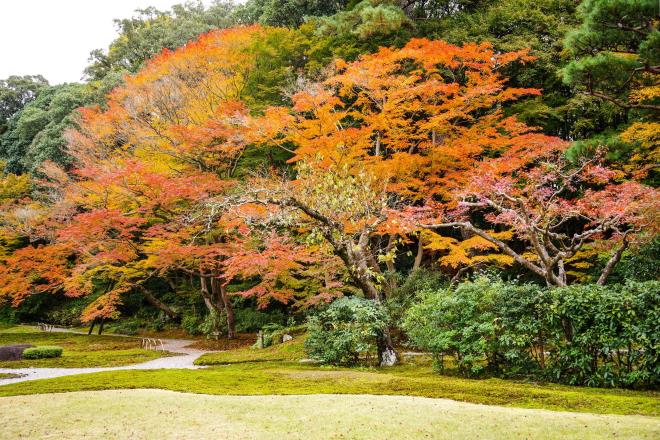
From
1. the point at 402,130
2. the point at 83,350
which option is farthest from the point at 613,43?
the point at 83,350

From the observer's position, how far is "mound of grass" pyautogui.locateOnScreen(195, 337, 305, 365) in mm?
12516

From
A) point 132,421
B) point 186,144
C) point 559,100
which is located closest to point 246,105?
point 186,144

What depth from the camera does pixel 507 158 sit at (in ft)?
44.6

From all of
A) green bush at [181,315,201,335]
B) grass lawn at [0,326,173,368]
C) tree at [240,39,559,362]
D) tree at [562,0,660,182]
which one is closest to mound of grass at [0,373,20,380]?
grass lawn at [0,326,173,368]

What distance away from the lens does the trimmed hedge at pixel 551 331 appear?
6500 mm

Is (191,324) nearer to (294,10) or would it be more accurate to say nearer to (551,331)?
(294,10)

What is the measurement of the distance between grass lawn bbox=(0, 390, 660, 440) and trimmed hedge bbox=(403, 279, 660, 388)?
6.39ft

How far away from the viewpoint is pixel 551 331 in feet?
24.2

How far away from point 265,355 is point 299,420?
838cm

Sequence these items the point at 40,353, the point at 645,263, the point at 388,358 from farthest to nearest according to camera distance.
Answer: the point at 40,353 < the point at 645,263 < the point at 388,358

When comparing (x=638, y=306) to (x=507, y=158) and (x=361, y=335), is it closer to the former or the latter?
(x=361, y=335)

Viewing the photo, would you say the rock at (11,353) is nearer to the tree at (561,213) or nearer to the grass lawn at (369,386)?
the grass lawn at (369,386)

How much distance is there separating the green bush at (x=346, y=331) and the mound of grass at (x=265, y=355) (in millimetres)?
1686

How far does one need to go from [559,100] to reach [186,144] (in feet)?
44.3
